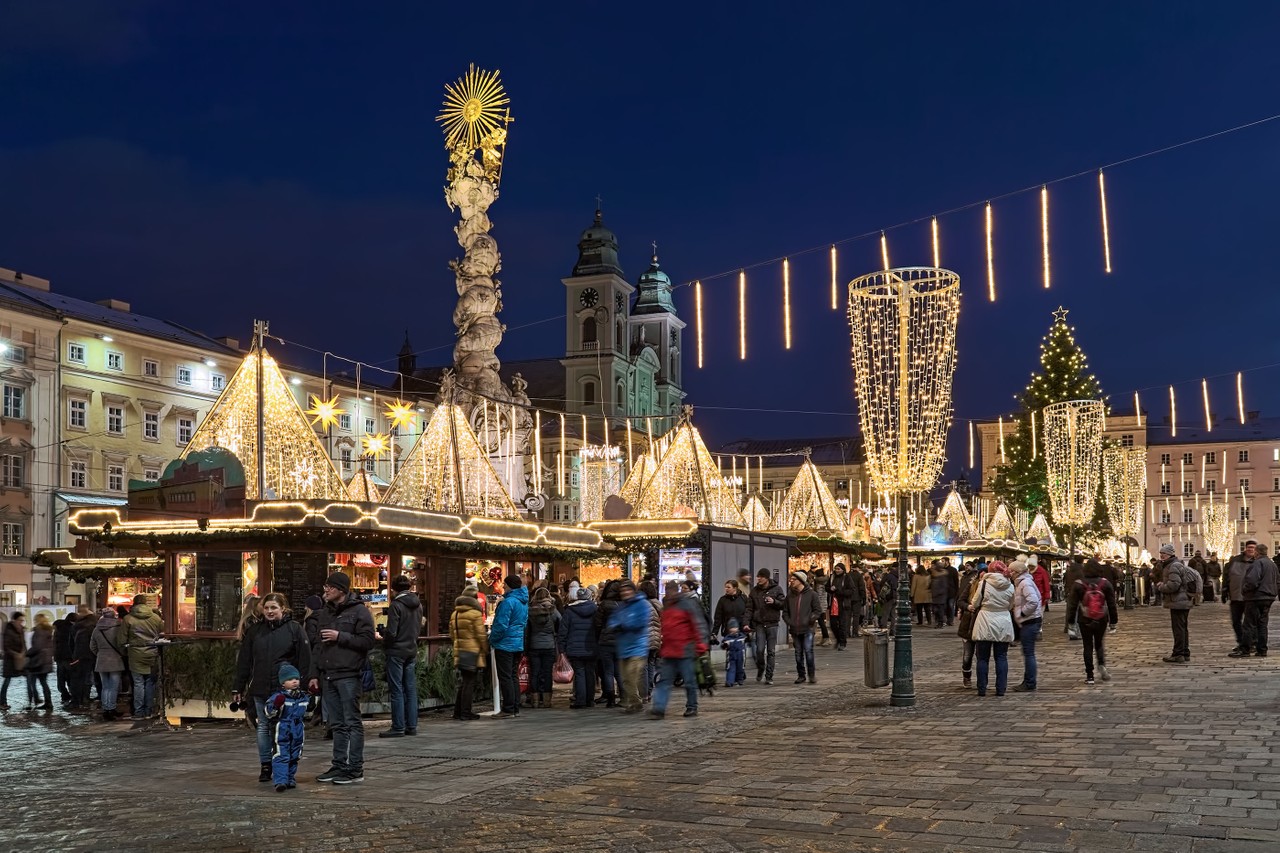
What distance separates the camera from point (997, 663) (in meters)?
16.4

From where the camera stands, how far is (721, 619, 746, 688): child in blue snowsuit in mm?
19328

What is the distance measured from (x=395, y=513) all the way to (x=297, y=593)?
5.52 ft

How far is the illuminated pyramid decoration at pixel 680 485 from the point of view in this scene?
102ft

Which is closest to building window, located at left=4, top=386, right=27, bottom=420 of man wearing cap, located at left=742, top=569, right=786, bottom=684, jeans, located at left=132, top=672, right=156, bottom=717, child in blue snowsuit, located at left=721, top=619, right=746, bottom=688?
jeans, located at left=132, top=672, right=156, bottom=717

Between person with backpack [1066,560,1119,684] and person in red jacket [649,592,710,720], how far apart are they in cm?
544

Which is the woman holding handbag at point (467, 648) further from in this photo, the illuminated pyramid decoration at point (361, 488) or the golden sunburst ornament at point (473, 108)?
the golden sunburst ornament at point (473, 108)

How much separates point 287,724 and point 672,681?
6028 millimetres

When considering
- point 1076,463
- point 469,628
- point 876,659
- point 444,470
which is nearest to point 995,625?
point 876,659

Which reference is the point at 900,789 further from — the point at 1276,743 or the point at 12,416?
the point at 12,416

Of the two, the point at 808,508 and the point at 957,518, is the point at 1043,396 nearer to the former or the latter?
the point at 957,518

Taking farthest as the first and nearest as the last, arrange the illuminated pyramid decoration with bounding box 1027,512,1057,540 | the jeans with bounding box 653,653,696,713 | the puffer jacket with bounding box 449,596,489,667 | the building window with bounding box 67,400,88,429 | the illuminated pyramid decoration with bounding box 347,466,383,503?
the illuminated pyramid decoration with bounding box 1027,512,1057,540 < the building window with bounding box 67,400,88,429 < the illuminated pyramid decoration with bounding box 347,466,383,503 < the puffer jacket with bounding box 449,596,489,667 < the jeans with bounding box 653,653,696,713

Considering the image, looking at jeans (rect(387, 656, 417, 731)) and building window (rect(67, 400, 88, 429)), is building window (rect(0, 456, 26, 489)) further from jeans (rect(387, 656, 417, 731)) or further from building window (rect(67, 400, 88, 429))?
jeans (rect(387, 656, 417, 731))

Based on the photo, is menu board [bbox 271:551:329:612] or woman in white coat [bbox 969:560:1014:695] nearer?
woman in white coat [bbox 969:560:1014:695]

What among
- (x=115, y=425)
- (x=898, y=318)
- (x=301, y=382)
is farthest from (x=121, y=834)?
(x=301, y=382)
